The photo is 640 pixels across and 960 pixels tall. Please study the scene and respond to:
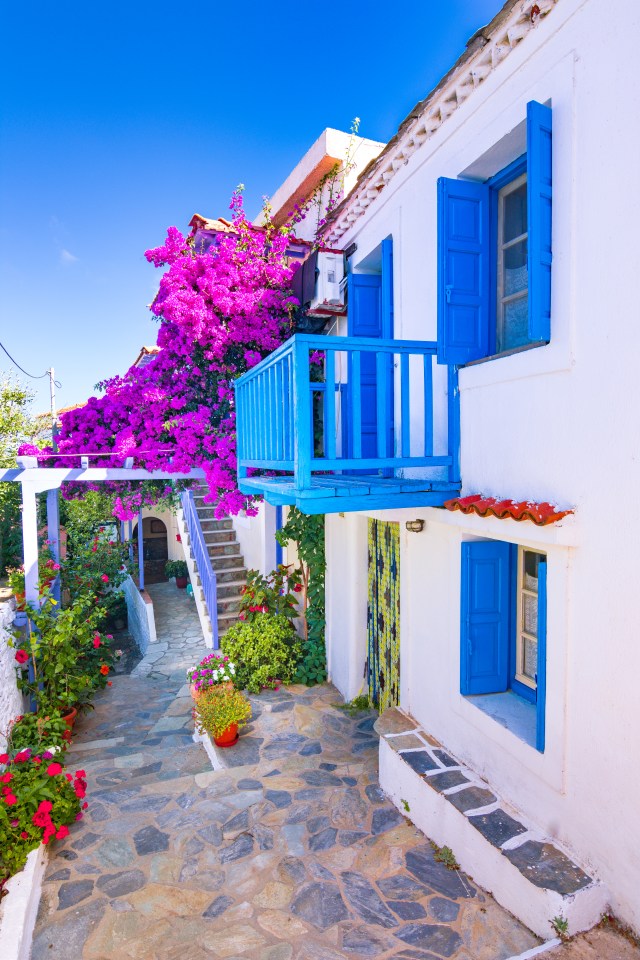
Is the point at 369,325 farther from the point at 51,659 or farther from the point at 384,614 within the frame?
the point at 51,659

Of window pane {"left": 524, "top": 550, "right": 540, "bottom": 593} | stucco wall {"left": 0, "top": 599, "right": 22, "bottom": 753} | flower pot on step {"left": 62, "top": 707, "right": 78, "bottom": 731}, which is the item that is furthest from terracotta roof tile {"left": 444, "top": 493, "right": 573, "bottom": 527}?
flower pot on step {"left": 62, "top": 707, "right": 78, "bottom": 731}

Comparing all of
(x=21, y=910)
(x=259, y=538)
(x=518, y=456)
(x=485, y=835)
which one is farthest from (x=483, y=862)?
(x=259, y=538)

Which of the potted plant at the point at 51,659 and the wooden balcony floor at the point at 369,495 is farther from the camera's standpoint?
the potted plant at the point at 51,659

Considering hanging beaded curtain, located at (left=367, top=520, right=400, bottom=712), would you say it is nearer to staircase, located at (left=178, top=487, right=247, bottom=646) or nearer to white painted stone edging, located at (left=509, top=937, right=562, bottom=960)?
white painted stone edging, located at (left=509, top=937, right=562, bottom=960)

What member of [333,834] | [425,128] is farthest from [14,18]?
[333,834]

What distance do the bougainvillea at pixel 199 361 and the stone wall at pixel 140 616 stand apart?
509cm

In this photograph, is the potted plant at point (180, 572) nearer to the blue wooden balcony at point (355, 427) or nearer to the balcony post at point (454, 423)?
the blue wooden balcony at point (355, 427)

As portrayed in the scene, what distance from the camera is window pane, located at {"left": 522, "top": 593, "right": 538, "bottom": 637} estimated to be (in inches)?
156

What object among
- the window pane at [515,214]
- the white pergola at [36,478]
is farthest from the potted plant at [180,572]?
the window pane at [515,214]

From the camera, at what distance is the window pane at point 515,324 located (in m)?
3.84

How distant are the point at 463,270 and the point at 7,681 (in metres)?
5.88

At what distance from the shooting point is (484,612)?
4031mm

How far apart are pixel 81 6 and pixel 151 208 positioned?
242 inches

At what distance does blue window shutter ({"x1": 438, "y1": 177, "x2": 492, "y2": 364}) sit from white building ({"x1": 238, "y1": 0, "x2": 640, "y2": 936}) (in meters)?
0.02
